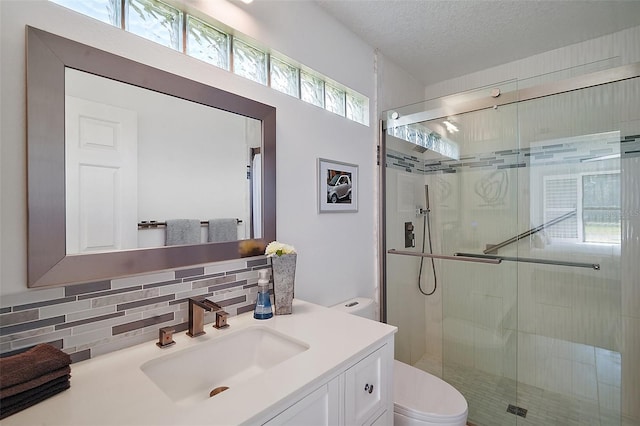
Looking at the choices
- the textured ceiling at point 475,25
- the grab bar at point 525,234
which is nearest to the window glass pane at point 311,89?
the textured ceiling at point 475,25

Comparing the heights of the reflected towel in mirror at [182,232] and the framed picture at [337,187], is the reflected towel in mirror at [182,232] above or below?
below

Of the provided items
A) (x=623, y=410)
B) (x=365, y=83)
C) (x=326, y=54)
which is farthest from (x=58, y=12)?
(x=623, y=410)

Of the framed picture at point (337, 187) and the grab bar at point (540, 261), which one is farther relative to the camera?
the grab bar at point (540, 261)

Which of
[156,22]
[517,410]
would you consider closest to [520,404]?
[517,410]

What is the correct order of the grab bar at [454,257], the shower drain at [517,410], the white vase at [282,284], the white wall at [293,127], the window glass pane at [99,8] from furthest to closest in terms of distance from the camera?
1. the grab bar at [454,257]
2. the shower drain at [517,410]
3. the white vase at [282,284]
4. the window glass pane at [99,8]
5. the white wall at [293,127]

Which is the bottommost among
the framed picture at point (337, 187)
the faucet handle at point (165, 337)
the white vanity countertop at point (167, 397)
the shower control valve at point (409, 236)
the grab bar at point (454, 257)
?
the white vanity countertop at point (167, 397)

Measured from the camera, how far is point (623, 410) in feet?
6.03

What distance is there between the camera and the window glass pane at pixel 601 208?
5.76ft

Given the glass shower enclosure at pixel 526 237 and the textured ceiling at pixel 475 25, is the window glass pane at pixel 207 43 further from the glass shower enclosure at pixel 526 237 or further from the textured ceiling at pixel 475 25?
the glass shower enclosure at pixel 526 237

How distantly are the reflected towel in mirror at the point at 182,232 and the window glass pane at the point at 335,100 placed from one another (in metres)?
1.11

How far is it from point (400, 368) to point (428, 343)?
1081 mm

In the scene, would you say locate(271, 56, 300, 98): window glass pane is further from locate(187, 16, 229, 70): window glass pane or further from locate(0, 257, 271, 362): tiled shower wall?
locate(0, 257, 271, 362): tiled shower wall

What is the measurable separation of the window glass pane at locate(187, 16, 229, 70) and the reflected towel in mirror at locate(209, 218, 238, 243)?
689mm

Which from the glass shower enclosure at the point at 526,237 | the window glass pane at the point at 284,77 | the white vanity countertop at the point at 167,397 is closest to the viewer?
the white vanity countertop at the point at 167,397
